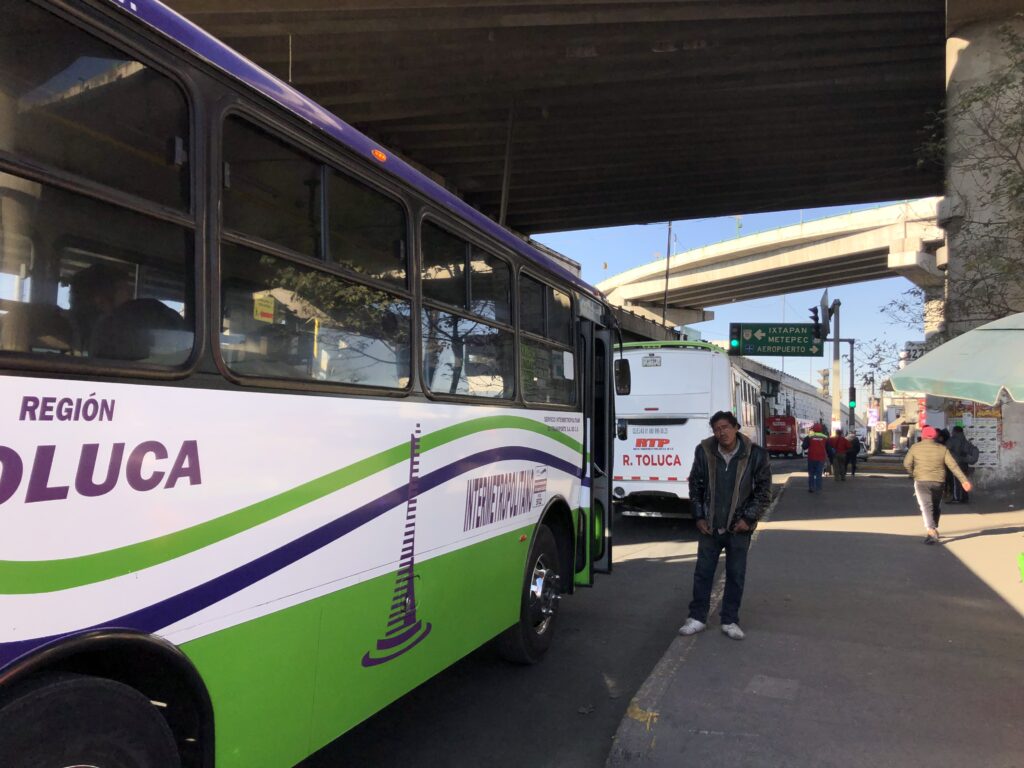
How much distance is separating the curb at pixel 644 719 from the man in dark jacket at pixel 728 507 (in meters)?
0.58

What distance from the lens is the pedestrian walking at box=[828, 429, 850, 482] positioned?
21.3m

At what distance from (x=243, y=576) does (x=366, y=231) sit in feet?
5.46

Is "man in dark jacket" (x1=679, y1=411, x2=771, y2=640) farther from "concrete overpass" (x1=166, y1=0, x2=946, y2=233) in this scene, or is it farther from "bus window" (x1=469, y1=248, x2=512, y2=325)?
"concrete overpass" (x1=166, y1=0, x2=946, y2=233)

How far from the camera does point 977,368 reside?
446 centimetres

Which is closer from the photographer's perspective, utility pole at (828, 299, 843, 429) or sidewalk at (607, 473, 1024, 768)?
sidewalk at (607, 473, 1024, 768)

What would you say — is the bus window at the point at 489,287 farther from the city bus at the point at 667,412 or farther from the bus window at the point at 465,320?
the city bus at the point at 667,412

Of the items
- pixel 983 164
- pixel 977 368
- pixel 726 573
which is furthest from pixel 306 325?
pixel 983 164

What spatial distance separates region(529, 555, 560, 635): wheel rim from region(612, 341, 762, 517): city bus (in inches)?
268

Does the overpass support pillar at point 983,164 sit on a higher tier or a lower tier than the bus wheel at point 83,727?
higher

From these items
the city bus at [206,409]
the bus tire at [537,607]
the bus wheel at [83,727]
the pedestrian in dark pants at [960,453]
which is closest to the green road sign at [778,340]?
the pedestrian in dark pants at [960,453]

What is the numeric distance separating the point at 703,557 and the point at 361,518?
12.3 ft

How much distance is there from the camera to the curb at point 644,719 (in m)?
3.94

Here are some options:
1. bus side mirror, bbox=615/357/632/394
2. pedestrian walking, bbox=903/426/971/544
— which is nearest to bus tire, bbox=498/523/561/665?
bus side mirror, bbox=615/357/632/394

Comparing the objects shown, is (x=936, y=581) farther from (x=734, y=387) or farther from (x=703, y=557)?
(x=734, y=387)
